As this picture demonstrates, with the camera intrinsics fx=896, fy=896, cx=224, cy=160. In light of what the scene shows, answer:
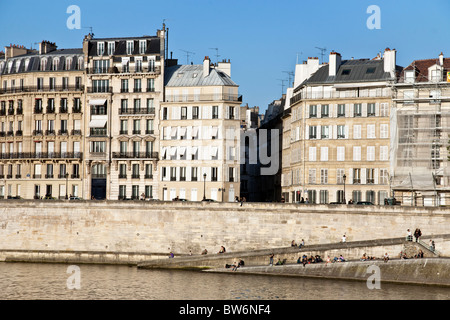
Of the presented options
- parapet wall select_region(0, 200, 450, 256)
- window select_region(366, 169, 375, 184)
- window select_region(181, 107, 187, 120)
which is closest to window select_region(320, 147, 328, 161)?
window select_region(366, 169, 375, 184)

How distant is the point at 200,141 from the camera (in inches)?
3061

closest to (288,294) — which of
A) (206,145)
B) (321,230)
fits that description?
(321,230)

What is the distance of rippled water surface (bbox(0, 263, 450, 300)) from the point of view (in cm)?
4991

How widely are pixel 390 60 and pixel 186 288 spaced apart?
1207 inches

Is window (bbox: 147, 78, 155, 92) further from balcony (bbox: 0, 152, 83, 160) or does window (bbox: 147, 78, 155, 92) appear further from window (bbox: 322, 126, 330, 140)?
window (bbox: 322, 126, 330, 140)

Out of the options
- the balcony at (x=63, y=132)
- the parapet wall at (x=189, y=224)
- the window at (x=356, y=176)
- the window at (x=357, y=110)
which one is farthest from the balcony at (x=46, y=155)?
the window at (x=357, y=110)

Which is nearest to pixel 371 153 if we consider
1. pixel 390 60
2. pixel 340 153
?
pixel 340 153

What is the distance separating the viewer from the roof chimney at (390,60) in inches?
2908

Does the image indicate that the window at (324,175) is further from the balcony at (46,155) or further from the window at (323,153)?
the balcony at (46,155)

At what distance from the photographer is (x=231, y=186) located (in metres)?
77.6

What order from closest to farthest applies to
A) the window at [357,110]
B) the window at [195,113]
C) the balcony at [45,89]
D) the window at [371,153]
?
1. the window at [371,153]
2. the window at [357,110]
3. the window at [195,113]
4. the balcony at [45,89]

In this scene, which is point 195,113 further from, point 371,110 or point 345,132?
point 371,110

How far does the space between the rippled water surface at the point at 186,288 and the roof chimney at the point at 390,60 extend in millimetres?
24372

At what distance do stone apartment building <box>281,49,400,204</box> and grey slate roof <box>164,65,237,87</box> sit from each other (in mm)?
7249
